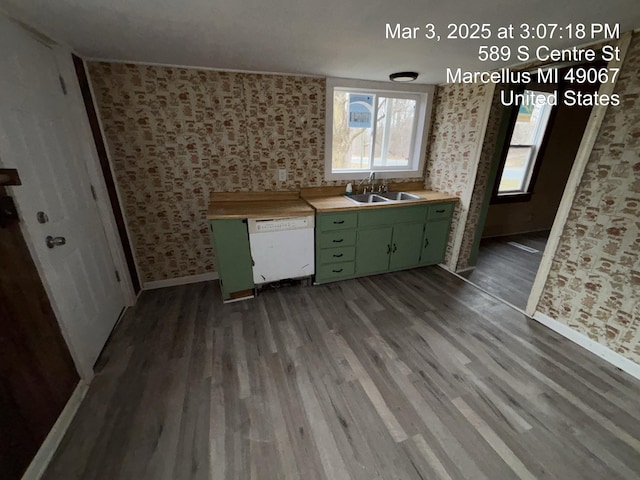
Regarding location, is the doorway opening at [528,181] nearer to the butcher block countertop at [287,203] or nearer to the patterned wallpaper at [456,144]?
the patterned wallpaper at [456,144]

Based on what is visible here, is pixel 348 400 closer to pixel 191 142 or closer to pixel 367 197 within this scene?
pixel 367 197

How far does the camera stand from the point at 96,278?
1.97 m

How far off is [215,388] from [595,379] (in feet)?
8.17

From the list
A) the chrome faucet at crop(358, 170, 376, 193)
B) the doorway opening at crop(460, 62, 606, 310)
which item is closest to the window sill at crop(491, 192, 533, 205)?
the doorway opening at crop(460, 62, 606, 310)

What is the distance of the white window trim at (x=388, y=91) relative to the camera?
275 centimetres

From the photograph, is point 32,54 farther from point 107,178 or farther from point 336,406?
point 336,406

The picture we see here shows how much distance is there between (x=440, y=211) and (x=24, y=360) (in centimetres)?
337

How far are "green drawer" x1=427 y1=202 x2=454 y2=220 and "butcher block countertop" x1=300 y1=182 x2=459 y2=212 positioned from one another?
0.06 m

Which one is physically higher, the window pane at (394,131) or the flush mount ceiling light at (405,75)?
the flush mount ceiling light at (405,75)

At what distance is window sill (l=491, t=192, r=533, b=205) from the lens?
3.92 meters

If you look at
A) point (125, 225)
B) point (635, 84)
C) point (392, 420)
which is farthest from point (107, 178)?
point (635, 84)

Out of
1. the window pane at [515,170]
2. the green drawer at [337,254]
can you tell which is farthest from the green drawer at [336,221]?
the window pane at [515,170]

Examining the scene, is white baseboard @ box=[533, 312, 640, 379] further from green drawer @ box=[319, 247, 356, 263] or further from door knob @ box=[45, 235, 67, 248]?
door knob @ box=[45, 235, 67, 248]

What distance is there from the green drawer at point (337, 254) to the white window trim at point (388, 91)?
0.88 meters
